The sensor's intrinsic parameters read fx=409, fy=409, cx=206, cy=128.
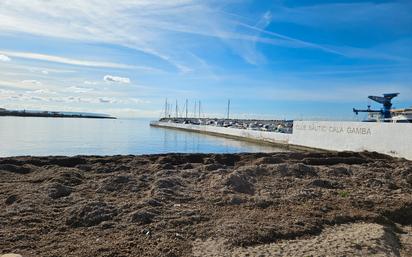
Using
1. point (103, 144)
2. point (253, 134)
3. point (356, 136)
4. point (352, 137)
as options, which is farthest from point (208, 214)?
point (253, 134)

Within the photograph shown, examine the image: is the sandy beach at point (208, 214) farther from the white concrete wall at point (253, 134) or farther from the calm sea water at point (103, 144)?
the white concrete wall at point (253, 134)

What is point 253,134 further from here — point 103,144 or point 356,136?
point 356,136

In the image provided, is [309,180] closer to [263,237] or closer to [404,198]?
[404,198]

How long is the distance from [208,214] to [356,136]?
19.9m

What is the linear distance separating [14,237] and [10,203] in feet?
7.45

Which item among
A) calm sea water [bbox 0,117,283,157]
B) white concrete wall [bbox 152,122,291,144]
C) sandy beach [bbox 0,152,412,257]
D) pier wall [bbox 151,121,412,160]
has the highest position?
pier wall [bbox 151,121,412,160]

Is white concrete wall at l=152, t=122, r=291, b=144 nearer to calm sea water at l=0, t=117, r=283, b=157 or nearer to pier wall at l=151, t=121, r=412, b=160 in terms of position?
pier wall at l=151, t=121, r=412, b=160

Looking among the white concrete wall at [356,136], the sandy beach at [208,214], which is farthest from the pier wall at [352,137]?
the sandy beach at [208,214]

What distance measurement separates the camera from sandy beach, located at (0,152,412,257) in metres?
5.74

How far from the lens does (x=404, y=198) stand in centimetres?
914

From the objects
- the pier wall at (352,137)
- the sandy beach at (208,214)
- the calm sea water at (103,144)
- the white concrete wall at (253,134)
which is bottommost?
the calm sea water at (103,144)

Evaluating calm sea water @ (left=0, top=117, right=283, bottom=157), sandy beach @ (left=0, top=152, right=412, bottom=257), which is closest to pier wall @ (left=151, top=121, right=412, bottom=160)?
calm sea water @ (left=0, top=117, right=283, bottom=157)

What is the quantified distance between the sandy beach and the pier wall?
32.1 feet

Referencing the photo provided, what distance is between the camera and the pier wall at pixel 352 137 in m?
20.6
